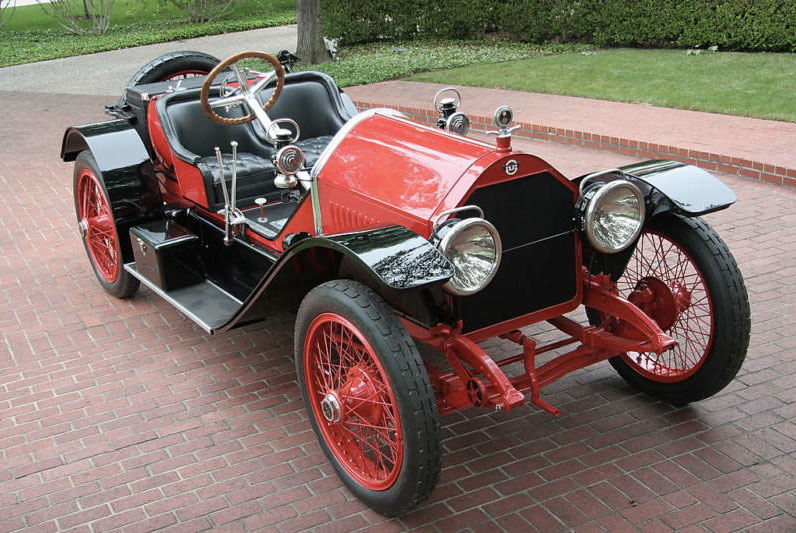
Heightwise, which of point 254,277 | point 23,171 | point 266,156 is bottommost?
point 23,171

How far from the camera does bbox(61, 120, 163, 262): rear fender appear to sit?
4.77 m

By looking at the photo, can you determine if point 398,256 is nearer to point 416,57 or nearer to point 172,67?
point 172,67

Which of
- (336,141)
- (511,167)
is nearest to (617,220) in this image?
(511,167)

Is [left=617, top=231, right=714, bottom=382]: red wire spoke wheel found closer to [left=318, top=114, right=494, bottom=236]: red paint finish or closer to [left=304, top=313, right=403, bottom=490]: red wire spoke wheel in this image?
[left=318, top=114, right=494, bottom=236]: red paint finish

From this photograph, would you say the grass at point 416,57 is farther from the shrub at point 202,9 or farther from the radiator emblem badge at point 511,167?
the radiator emblem badge at point 511,167

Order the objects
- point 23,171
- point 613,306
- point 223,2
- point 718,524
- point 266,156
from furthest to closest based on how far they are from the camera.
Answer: point 223,2 → point 23,171 → point 266,156 → point 613,306 → point 718,524

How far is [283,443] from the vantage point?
3678mm

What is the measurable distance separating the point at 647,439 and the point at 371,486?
1.24 m

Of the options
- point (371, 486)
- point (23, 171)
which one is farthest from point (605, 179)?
point (23, 171)

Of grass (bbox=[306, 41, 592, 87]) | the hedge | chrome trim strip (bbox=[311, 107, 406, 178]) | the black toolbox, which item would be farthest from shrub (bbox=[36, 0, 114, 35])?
chrome trim strip (bbox=[311, 107, 406, 178])

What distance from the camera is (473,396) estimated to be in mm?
3162

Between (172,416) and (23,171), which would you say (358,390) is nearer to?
(172,416)

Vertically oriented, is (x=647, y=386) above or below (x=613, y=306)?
below

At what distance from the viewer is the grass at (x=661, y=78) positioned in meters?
8.73
